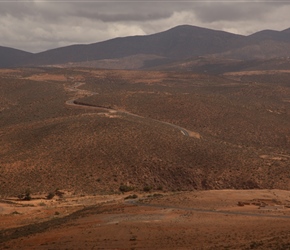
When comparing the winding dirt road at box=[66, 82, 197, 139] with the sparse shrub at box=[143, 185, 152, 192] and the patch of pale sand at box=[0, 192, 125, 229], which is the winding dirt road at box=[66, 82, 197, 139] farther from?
the patch of pale sand at box=[0, 192, 125, 229]

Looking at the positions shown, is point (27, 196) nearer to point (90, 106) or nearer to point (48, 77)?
point (90, 106)

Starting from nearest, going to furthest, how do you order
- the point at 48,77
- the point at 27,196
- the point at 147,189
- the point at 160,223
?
the point at 160,223, the point at 27,196, the point at 147,189, the point at 48,77

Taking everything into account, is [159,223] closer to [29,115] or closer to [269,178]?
[269,178]

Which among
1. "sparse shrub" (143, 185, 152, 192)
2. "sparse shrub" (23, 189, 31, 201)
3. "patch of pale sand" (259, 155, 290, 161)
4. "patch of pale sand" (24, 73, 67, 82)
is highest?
"patch of pale sand" (24, 73, 67, 82)

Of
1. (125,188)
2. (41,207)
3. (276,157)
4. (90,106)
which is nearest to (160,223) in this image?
(41,207)

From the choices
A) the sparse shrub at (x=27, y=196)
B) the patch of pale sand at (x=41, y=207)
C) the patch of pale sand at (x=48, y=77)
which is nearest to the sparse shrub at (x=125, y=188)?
the patch of pale sand at (x=41, y=207)

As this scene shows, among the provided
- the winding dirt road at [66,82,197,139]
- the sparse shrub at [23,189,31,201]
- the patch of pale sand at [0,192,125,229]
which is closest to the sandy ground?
the patch of pale sand at [0,192,125,229]
